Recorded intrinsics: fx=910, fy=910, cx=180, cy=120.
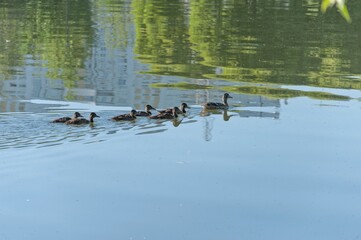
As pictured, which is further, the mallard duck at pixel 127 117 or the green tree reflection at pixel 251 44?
the green tree reflection at pixel 251 44

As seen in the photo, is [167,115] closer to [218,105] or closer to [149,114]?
[149,114]

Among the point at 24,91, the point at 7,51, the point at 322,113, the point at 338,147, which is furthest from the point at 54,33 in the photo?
the point at 338,147

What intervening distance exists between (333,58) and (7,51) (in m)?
9.49

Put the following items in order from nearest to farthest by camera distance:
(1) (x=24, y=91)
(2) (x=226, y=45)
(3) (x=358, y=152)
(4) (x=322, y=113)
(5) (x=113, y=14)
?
(3) (x=358, y=152), (4) (x=322, y=113), (1) (x=24, y=91), (2) (x=226, y=45), (5) (x=113, y=14)

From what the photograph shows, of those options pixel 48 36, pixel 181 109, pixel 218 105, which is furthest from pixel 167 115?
pixel 48 36

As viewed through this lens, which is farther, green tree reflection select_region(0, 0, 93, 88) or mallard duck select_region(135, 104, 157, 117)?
green tree reflection select_region(0, 0, 93, 88)

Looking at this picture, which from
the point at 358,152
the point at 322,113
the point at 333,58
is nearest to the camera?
the point at 358,152

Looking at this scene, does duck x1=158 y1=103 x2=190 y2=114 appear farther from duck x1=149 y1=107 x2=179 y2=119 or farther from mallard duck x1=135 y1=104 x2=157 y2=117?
mallard duck x1=135 y1=104 x2=157 y2=117

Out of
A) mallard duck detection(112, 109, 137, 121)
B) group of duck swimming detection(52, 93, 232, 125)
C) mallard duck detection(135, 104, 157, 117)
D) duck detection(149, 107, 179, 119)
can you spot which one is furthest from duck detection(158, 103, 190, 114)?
mallard duck detection(112, 109, 137, 121)

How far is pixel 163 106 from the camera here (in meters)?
19.2

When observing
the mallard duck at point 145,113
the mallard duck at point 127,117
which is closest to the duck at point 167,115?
the mallard duck at point 145,113

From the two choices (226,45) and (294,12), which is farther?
(294,12)

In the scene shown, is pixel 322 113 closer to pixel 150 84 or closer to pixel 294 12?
pixel 150 84

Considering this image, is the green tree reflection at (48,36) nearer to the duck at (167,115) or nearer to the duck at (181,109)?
the duck at (181,109)
